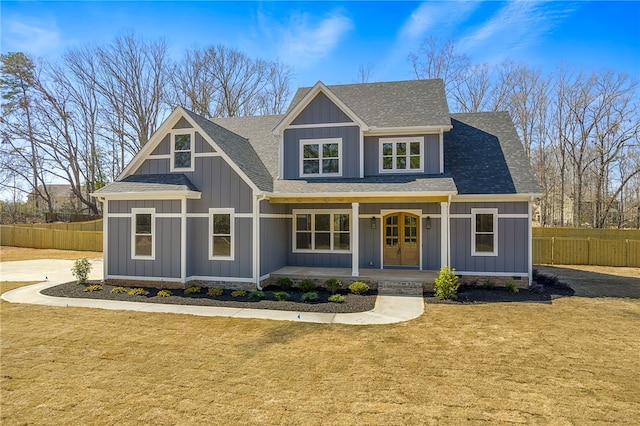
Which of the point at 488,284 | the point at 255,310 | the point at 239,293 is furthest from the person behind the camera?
the point at 488,284

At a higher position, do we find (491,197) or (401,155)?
(401,155)

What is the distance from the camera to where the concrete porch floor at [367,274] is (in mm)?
11575

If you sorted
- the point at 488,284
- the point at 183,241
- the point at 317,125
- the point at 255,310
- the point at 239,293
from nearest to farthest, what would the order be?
the point at 255,310, the point at 239,293, the point at 183,241, the point at 488,284, the point at 317,125

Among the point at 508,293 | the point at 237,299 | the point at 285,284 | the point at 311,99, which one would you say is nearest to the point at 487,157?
the point at 508,293

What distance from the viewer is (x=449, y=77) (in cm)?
3092

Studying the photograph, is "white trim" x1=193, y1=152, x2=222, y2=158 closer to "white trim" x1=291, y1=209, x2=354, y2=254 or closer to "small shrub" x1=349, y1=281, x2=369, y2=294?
"white trim" x1=291, y1=209, x2=354, y2=254

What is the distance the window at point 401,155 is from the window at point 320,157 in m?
1.70

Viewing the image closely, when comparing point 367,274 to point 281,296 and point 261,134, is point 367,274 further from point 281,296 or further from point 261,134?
point 261,134

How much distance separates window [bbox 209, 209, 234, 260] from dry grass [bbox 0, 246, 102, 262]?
1475 centimetres

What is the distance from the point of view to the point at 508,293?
1130cm

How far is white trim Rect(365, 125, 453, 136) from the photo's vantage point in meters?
12.9

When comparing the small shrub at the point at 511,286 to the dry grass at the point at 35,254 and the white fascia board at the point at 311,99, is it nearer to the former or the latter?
the white fascia board at the point at 311,99

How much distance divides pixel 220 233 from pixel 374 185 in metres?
5.50

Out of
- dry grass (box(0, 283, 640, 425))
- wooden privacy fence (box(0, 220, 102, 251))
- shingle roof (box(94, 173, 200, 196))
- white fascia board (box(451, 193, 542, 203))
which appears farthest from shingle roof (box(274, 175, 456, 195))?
wooden privacy fence (box(0, 220, 102, 251))
